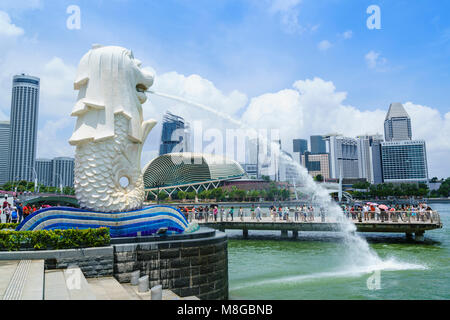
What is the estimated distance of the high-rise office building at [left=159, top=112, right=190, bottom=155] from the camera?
475 ft

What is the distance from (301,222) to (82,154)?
1781 cm

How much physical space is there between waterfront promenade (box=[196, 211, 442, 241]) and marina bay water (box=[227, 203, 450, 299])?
85 cm

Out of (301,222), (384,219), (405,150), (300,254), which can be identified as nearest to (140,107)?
(300,254)

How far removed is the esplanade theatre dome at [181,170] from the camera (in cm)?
9475

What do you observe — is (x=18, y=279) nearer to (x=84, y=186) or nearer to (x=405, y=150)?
(x=84, y=186)

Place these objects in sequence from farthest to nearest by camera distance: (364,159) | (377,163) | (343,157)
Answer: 1. (364,159)
2. (343,157)
3. (377,163)

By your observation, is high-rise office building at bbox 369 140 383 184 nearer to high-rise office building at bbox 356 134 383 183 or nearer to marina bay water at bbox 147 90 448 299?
high-rise office building at bbox 356 134 383 183

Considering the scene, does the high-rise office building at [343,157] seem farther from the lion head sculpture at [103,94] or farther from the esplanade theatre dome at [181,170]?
the lion head sculpture at [103,94]

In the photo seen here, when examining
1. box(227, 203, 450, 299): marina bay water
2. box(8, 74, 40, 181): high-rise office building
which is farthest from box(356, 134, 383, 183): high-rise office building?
box(227, 203, 450, 299): marina bay water

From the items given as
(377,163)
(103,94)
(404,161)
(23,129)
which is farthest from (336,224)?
(377,163)

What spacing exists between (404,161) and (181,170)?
352 ft

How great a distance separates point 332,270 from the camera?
15320 mm

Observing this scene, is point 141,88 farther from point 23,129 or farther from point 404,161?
point 404,161
